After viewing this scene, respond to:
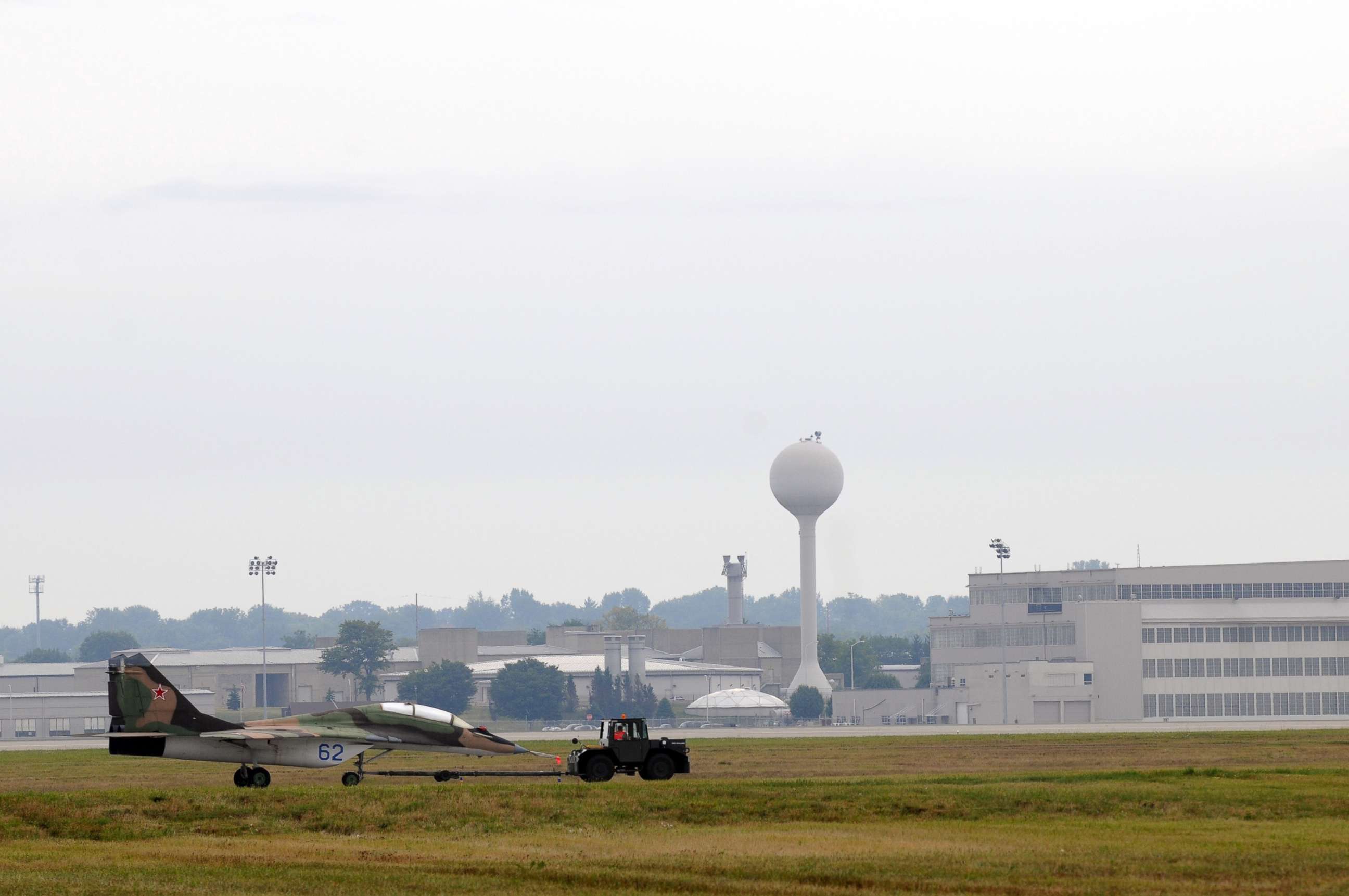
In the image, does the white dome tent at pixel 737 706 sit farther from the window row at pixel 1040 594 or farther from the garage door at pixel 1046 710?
Result: the garage door at pixel 1046 710

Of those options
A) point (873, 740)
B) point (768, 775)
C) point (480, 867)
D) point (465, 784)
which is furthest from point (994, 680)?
point (480, 867)

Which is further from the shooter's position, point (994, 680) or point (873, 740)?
point (994, 680)

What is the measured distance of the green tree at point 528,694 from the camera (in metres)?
175

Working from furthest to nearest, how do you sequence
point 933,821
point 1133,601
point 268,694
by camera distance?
point 268,694, point 1133,601, point 933,821

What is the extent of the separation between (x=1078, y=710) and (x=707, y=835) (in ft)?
347

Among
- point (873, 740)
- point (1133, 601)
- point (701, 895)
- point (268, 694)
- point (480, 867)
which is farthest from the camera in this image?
point (268, 694)

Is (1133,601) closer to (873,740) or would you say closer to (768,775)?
(873,740)

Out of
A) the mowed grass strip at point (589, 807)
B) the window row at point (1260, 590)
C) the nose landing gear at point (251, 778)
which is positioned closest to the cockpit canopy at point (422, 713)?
the nose landing gear at point (251, 778)

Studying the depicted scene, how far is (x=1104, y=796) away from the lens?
122ft

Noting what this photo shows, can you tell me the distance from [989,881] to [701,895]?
4.57 metres

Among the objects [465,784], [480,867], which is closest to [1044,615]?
[465,784]

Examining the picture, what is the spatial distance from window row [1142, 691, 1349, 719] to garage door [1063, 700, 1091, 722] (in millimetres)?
4703

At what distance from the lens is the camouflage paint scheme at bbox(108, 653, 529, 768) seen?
1665 inches

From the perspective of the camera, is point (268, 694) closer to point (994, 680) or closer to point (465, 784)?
point (994, 680)
